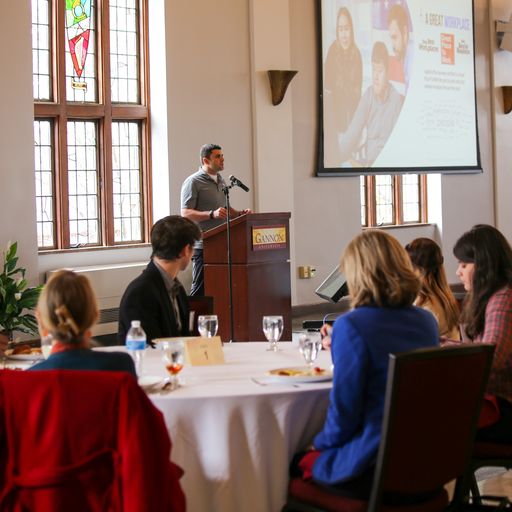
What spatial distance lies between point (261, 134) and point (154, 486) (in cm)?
712

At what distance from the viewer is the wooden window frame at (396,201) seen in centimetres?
1121

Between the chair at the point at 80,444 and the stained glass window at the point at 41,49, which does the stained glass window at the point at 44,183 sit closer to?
the stained glass window at the point at 41,49

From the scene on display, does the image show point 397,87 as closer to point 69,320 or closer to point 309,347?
point 309,347

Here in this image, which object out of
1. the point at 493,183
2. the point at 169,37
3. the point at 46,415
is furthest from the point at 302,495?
the point at 493,183

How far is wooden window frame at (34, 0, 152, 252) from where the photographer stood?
8070 mm

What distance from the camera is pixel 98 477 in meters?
2.46

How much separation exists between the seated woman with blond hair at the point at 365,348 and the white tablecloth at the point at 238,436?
0.40 feet

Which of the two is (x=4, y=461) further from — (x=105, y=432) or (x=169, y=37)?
(x=169, y=37)

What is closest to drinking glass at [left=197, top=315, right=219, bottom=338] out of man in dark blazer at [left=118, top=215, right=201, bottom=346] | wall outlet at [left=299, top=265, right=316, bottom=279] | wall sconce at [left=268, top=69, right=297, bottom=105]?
man in dark blazer at [left=118, top=215, right=201, bottom=346]

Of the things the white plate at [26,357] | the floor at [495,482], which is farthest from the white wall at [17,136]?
the floor at [495,482]

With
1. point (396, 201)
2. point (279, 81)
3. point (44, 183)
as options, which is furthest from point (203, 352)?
point (396, 201)

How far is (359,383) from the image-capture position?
9.00ft

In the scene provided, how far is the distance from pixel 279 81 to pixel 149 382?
21.5 ft

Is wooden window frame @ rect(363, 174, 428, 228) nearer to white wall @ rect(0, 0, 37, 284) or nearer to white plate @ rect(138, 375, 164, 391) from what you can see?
white wall @ rect(0, 0, 37, 284)
